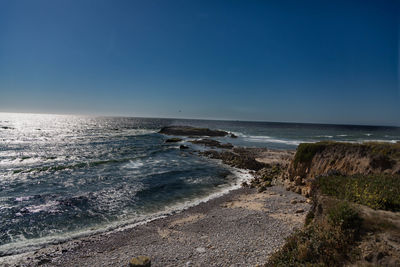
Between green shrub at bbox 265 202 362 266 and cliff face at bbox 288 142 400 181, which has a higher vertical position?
cliff face at bbox 288 142 400 181

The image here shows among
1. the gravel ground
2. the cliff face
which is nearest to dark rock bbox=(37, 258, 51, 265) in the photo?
the gravel ground

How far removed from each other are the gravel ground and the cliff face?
469 cm

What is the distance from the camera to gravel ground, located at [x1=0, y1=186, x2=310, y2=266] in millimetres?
8805

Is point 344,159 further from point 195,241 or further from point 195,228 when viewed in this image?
point 195,241

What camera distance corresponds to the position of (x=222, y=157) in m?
37.2

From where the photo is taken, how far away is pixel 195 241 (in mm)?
10305

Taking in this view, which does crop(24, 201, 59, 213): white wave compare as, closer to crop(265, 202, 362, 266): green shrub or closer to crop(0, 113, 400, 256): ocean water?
crop(0, 113, 400, 256): ocean water

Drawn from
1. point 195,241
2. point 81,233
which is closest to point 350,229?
point 195,241

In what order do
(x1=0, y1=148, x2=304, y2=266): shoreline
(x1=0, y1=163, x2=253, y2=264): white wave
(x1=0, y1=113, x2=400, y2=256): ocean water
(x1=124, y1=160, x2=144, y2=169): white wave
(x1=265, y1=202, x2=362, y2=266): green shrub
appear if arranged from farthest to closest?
(x1=124, y1=160, x2=144, y2=169): white wave → (x1=0, y1=113, x2=400, y2=256): ocean water → (x1=0, y1=163, x2=253, y2=264): white wave → (x1=0, y1=148, x2=304, y2=266): shoreline → (x1=265, y1=202, x2=362, y2=266): green shrub

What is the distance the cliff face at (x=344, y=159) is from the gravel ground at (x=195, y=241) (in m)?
4.69

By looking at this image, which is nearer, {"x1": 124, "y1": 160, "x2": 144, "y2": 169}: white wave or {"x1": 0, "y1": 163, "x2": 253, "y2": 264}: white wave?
{"x1": 0, "y1": 163, "x2": 253, "y2": 264}: white wave

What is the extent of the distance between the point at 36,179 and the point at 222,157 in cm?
2715

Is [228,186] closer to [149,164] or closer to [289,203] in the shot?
[289,203]

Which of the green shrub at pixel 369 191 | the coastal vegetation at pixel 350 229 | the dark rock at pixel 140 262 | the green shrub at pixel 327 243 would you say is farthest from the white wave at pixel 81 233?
the green shrub at pixel 369 191
